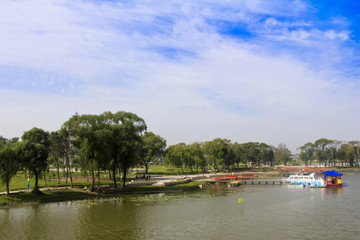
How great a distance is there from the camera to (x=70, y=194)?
5462 cm

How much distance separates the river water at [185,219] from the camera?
31.9m

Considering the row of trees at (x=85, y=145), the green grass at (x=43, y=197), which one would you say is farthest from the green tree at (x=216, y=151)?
the green grass at (x=43, y=197)

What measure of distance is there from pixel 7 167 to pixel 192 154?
75969 millimetres

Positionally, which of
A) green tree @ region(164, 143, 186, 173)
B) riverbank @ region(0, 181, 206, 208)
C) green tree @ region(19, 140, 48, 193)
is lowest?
riverbank @ region(0, 181, 206, 208)

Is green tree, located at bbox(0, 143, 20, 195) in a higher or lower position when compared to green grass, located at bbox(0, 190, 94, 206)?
higher

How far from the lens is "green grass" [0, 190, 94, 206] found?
4669 cm

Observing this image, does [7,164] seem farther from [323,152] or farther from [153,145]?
[323,152]

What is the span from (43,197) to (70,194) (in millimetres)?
5322

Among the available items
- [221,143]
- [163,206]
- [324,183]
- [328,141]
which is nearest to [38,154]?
[163,206]

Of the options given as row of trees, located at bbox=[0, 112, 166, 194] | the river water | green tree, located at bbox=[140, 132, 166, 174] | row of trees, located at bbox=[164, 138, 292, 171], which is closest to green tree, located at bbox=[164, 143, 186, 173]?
row of trees, located at bbox=[164, 138, 292, 171]

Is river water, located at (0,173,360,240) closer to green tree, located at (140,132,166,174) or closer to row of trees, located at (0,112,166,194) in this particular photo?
row of trees, located at (0,112,166,194)

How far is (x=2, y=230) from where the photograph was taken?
109 ft

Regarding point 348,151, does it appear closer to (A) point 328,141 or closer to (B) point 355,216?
(A) point 328,141

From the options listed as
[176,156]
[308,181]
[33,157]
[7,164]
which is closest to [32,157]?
[33,157]
